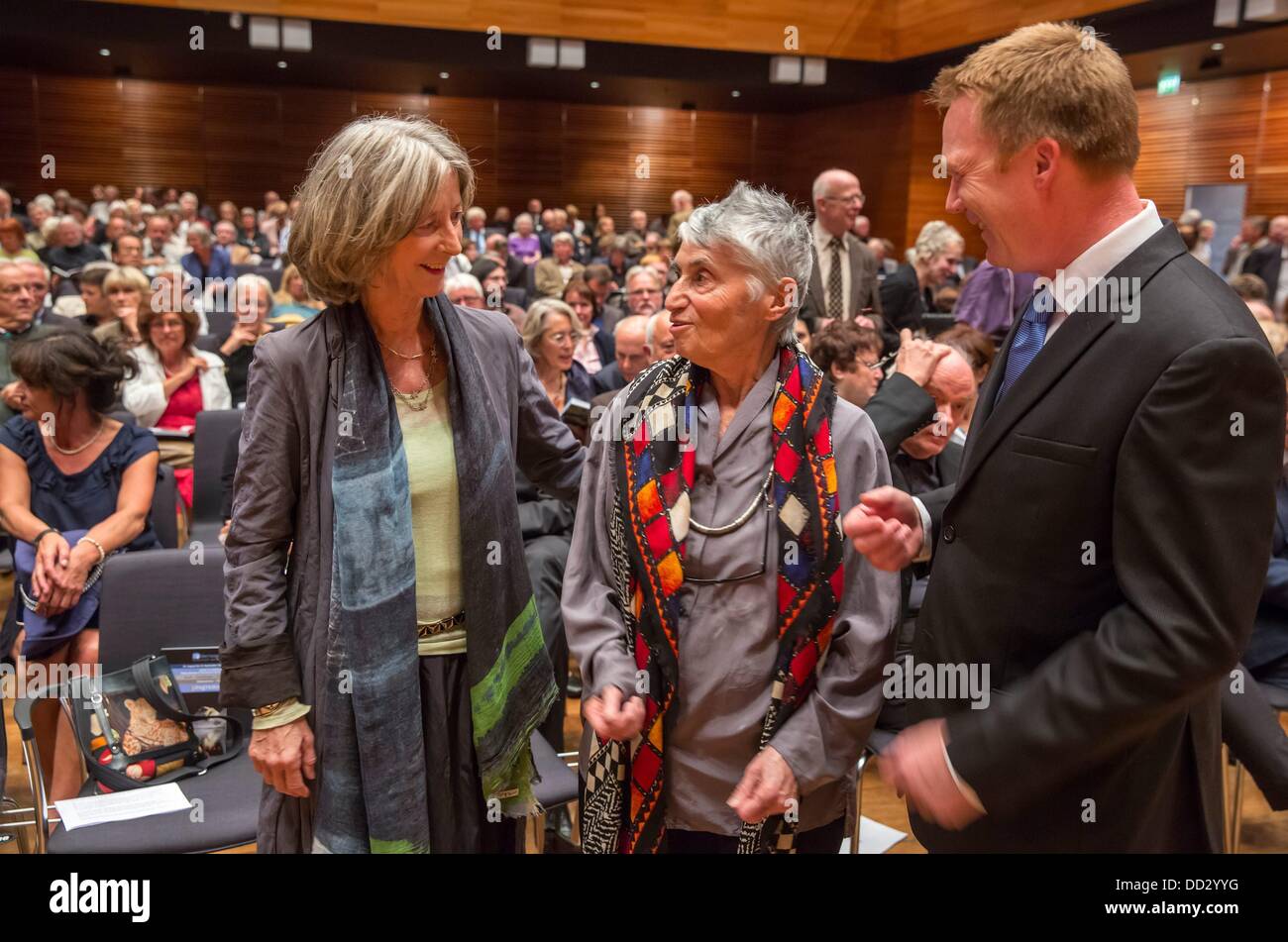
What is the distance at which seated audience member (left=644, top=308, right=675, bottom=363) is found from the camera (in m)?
3.92

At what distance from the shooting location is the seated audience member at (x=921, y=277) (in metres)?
6.24

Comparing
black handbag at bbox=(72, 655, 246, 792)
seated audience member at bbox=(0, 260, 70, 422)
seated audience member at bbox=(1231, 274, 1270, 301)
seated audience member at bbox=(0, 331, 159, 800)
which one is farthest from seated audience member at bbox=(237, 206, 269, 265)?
black handbag at bbox=(72, 655, 246, 792)

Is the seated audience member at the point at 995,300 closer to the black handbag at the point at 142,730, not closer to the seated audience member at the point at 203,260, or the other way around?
the black handbag at the point at 142,730

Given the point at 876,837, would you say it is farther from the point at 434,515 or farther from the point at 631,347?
the point at 631,347

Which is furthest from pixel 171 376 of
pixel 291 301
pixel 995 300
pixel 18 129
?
pixel 18 129

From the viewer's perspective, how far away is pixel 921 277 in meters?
7.92

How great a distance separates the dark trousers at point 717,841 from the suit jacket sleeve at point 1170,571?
63 centimetres

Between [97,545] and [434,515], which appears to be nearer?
[434,515]

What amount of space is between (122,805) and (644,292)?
172 inches

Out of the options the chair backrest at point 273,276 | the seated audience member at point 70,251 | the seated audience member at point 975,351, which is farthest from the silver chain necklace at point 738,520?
the seated audience member at point 70,251

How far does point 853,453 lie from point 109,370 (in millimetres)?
2541

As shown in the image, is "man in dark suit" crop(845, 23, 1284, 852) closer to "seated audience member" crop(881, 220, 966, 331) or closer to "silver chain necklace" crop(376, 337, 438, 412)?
"silver chain necklace" crop(376, 337, 438, 412)

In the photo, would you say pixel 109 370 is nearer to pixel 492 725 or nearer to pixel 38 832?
pixel 38 832

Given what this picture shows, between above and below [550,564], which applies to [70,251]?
above
